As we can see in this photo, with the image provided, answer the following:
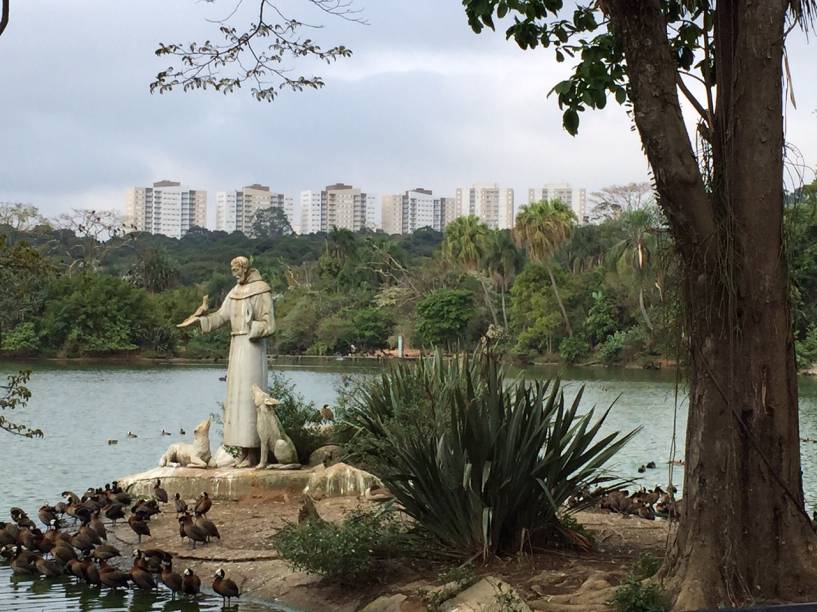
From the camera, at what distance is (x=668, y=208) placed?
668cm

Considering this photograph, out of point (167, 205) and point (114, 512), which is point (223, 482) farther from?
point (167, 205)

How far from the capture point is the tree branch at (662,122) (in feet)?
21.5

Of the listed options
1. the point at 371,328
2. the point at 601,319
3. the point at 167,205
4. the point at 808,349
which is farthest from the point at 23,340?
the point at 167,205

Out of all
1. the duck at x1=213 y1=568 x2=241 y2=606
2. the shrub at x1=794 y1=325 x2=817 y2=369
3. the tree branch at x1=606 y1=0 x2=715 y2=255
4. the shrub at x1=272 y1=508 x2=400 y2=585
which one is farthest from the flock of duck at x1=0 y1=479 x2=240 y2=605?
the shrub at x1=794 y1=325 x2=817 y2=369

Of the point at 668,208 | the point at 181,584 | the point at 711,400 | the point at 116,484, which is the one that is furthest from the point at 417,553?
the point at 116,484

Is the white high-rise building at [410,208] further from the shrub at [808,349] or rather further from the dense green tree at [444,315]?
the shrub at [808,349]

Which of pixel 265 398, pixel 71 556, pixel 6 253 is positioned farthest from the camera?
pixel 265 398

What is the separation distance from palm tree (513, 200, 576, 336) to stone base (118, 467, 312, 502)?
45369 mm

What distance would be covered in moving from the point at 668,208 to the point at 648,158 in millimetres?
307

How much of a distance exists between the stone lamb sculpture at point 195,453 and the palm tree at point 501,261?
5074cm

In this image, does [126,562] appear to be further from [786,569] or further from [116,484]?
[786,569]

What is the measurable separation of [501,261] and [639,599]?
58.2 meters

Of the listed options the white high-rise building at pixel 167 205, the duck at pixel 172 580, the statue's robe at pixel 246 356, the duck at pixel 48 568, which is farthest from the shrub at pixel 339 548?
the white high-rise building at pixel 167 205

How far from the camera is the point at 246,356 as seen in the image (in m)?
12.9
